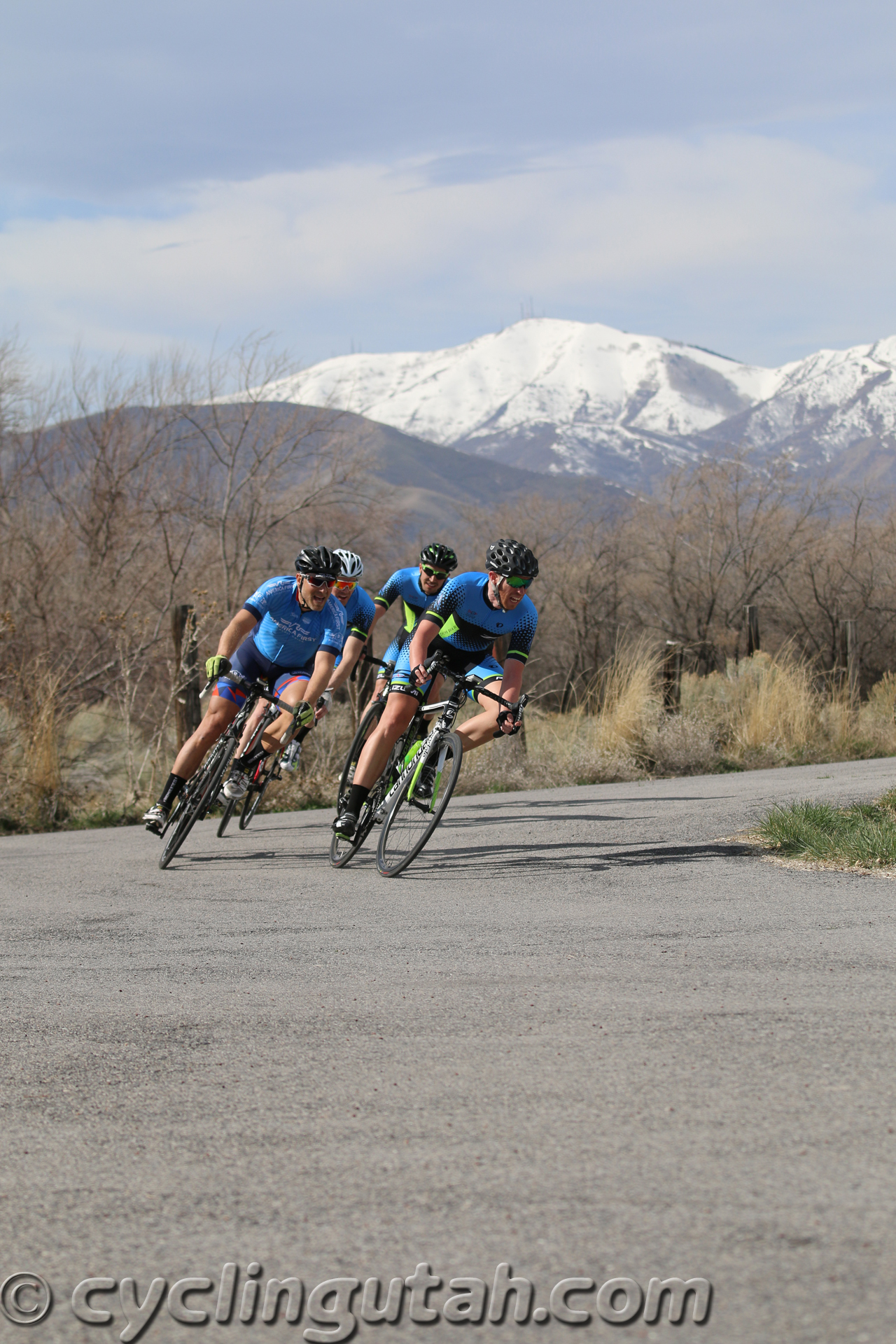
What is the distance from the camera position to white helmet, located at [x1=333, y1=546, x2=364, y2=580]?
8.95 m

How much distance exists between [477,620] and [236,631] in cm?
171

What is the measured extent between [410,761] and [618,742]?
25.6 ft

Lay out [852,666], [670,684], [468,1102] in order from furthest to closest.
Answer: [852,666]
[670,684]
[468,1102]

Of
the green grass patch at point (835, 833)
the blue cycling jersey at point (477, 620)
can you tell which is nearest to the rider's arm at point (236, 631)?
the blue cycling jersey at point (477, 620)

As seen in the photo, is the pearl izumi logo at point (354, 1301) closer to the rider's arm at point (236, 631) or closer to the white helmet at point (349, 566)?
the rider's arm at point (236, 631)

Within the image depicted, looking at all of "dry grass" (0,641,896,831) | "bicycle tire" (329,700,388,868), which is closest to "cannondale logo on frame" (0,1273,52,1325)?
"bicycle tire" (329,700,388,868)

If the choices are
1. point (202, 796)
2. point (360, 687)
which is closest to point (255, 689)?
point (202, 796)

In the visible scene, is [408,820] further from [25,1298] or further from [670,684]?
[670,684]

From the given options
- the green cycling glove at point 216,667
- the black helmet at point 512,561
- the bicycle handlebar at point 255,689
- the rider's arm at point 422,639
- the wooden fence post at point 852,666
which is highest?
the black helmet at point 512,561

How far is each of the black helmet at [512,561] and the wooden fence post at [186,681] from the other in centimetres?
589

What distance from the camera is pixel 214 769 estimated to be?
858 cm

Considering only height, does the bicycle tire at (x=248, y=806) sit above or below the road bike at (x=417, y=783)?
below

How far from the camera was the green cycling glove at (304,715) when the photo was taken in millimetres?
8336

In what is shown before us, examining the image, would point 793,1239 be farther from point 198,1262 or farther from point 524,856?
point 524,856
